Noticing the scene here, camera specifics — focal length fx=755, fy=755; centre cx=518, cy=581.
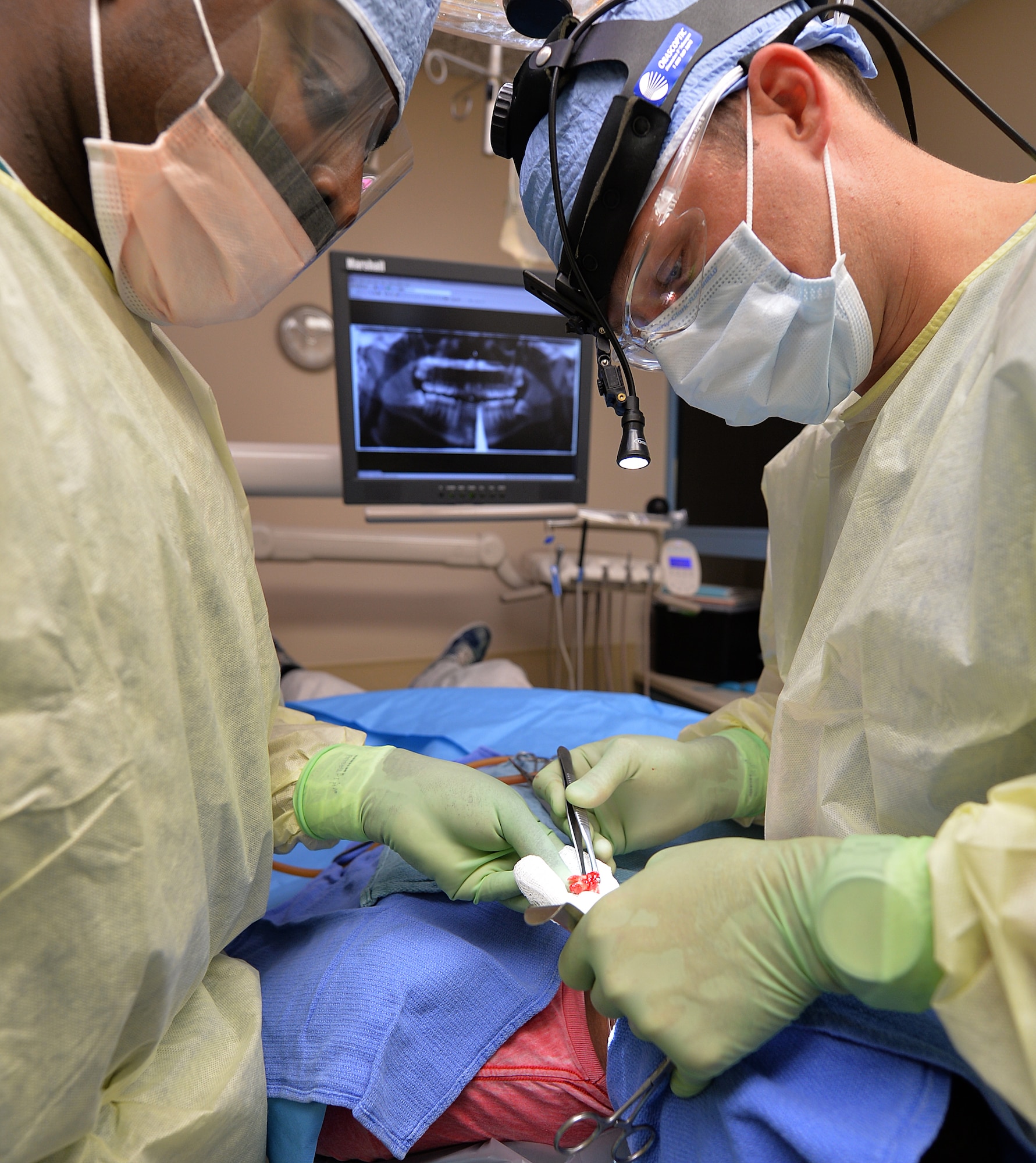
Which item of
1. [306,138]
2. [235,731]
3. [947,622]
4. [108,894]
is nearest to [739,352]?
[947,622]

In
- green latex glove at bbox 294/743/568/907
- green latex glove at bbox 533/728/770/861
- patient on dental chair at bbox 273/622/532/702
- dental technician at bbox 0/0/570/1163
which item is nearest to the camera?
dental technician at bbox 0/0/570/1163

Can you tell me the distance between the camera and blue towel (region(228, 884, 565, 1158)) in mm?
678

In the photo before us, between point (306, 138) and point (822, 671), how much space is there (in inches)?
28.2

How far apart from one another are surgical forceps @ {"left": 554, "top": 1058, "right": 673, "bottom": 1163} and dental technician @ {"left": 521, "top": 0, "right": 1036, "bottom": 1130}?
0.04 m

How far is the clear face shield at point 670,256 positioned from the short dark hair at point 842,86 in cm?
2

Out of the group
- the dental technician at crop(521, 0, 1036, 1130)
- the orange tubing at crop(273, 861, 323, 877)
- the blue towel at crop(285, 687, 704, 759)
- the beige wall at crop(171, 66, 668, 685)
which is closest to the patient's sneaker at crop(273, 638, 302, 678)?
the beige wall at crop(171, 66, 668, 685)

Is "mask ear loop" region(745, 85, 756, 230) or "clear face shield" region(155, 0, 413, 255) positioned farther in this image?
"mask ear loop" region(745, 85, 756, 230)

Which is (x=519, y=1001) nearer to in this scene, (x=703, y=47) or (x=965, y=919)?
(x=965, y=919)

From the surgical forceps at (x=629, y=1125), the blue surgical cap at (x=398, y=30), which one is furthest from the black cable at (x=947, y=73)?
the surgical forceps at (x=629, y=1125)

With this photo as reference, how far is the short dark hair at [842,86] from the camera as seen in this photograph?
30.3 inches

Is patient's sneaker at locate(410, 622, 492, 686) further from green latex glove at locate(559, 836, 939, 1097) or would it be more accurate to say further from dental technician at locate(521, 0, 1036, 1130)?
green latex glove at locate(559, 836, 939, 1097)

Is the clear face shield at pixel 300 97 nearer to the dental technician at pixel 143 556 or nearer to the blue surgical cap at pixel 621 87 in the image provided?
the dental technician at pixel 143 556

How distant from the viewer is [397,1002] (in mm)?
711

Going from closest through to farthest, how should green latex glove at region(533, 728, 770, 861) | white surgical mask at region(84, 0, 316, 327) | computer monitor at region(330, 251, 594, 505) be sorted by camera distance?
white surgical mask at region(84, 0, 316, 327), green latex glove at region(533, 728, 770, 861), computer monitor at region(330, 251, 594, 505)
